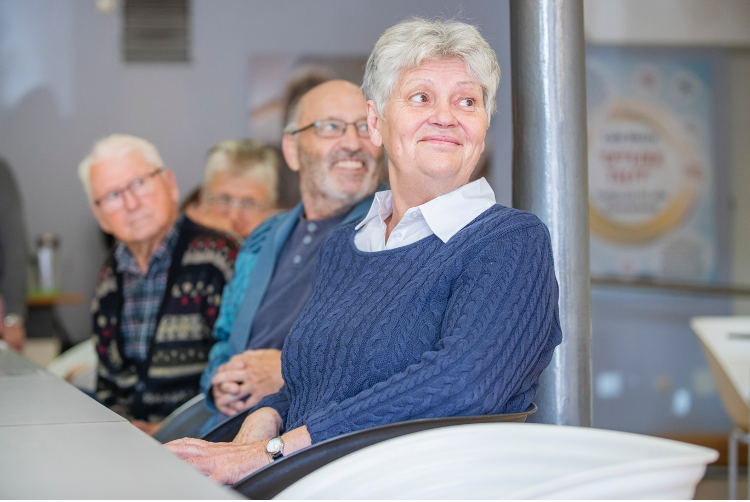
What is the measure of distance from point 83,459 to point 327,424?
1.57ft

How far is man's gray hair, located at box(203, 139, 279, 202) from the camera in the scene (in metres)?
3.93

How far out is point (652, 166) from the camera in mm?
5086

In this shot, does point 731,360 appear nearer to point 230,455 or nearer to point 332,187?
point 332,187

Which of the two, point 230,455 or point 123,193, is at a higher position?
point 123,193

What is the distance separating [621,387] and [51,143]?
425 cm

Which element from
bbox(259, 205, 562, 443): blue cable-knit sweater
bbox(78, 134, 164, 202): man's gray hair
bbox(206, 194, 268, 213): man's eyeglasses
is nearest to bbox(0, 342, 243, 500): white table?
bbox(259, 205, 562, 443): blue cable-knit sweater

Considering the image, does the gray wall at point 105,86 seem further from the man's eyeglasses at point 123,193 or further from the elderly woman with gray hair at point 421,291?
the elderly woman with gray hair at point 421,291

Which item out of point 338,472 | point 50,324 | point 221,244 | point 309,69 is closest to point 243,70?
point 309,69

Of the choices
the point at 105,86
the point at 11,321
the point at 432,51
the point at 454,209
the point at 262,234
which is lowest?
the point at 11,321

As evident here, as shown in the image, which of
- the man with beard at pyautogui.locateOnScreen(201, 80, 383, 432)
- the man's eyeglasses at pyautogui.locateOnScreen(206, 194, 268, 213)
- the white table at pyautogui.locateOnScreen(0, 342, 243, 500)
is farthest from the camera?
the man's eyeglasses at pyautogui.locateOnScreen(206, 194, 268, 213)

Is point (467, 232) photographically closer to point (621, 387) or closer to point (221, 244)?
point (221, 244)

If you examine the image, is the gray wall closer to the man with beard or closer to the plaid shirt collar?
the plaid shirt collar

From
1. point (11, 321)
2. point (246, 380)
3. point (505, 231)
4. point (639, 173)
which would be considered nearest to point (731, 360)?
point (639, 173)

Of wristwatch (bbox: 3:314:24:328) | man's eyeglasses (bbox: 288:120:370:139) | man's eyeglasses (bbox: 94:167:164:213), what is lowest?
wristwatch (bbox: 3:314:24:328)
